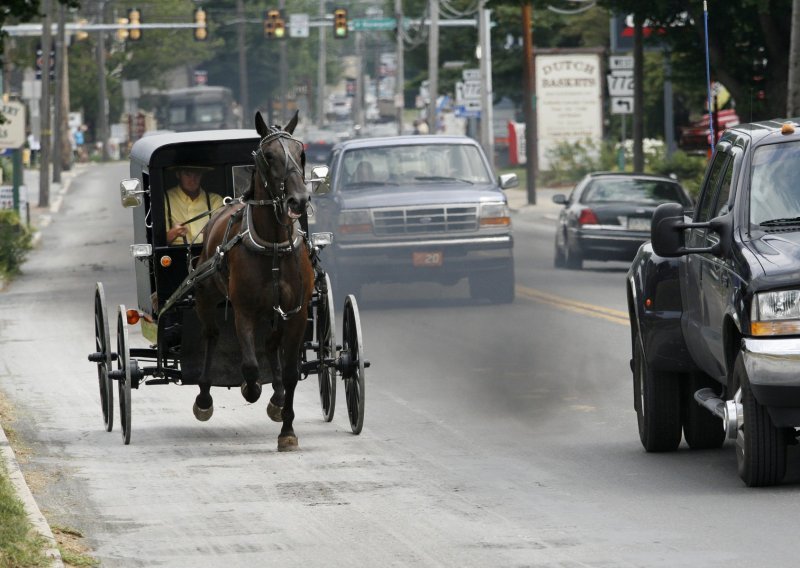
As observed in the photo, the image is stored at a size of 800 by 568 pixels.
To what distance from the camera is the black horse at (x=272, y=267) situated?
11.8 meters

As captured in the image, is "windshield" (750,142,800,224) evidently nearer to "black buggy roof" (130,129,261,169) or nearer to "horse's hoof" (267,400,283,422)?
"horse's hoof" (267,400,283,422)

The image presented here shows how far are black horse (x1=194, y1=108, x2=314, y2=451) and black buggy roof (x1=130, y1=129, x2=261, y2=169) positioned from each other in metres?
1.44

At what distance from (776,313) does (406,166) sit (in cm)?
1438

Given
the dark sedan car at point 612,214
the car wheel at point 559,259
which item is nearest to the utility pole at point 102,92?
the car wheel at point 559,259

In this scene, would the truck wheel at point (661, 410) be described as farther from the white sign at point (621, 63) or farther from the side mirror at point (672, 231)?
the white sign at point (621, 63)

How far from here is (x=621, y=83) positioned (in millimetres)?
44031

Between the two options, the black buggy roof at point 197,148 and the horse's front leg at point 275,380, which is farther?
the black buggy roof at point 197,148

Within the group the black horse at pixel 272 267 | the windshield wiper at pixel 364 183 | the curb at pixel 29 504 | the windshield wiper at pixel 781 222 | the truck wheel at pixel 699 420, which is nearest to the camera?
the curb at pixel 29 504

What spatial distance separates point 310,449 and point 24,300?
15158 mm

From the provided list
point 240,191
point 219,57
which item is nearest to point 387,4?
point 219,57

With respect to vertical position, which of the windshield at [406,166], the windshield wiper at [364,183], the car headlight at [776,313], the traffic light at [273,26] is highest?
the traffic light at [273,26]

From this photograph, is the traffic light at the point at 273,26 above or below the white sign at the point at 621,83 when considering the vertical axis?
above

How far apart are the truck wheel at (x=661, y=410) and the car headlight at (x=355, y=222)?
37.7 ft

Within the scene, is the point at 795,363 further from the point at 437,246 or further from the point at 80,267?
the point at 80,267
